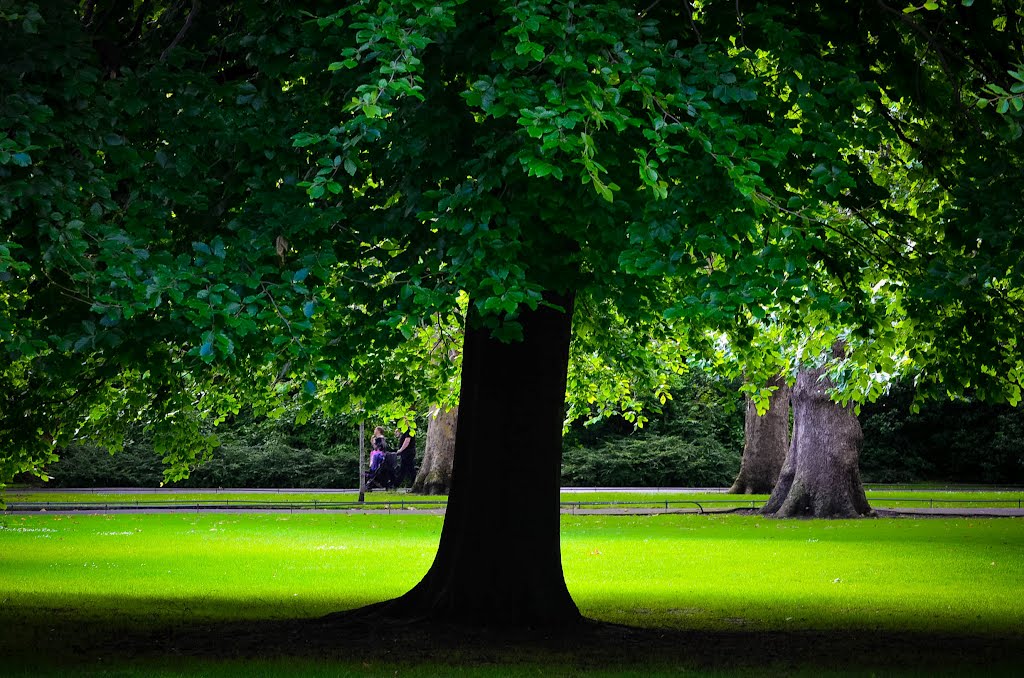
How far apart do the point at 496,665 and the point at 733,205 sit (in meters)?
4.52

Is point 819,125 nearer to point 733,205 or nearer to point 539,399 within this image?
point 733,205

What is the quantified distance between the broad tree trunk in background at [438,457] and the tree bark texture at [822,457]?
536 inches

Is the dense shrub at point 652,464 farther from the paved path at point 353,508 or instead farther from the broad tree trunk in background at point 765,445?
the paved path at point 353,508

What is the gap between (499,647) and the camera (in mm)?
10578

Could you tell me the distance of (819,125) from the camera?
7672 millimetres

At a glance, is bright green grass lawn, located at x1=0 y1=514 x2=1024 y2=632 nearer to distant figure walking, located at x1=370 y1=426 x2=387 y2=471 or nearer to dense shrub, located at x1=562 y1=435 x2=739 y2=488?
distant figure walking, located at x1=370 y1=426 x2=387 y2=471

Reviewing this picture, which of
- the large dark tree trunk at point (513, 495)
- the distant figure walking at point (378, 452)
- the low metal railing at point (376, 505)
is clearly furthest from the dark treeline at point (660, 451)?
the large dark tree trunk at point (513, 495)

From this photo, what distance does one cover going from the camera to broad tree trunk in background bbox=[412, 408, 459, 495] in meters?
39.9

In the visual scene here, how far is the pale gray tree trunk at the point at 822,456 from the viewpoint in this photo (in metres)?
28.4

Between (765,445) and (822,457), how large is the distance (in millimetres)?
11856

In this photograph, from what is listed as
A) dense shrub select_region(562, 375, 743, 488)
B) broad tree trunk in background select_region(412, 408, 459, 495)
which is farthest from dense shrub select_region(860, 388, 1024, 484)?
broad tree trunk in background select_region(412, 408, 459, 495)

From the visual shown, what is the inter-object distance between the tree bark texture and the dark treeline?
1747 cm

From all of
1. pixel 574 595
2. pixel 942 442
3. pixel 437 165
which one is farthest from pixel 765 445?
pixel 437 165

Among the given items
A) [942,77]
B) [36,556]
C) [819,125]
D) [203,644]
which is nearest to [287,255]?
[819,125]
